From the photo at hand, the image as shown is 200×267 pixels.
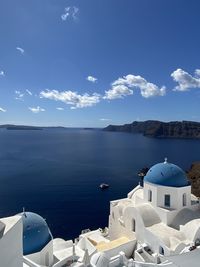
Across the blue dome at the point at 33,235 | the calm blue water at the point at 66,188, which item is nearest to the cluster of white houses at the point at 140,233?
the blue dome at the point at 33,235

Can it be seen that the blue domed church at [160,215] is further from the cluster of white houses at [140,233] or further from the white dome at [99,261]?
the white dome at [99,261]

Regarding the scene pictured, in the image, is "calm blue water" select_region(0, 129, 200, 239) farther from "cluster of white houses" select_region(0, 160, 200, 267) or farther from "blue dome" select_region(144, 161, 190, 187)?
"blue dome" select_region(144, 161, 190, 187)

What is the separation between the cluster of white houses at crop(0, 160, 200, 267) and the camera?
1953cm

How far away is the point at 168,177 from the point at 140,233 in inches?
216

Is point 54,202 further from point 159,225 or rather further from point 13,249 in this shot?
point 13,249

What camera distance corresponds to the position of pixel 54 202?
52.3 metres

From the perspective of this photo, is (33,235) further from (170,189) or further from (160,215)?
(170,189)

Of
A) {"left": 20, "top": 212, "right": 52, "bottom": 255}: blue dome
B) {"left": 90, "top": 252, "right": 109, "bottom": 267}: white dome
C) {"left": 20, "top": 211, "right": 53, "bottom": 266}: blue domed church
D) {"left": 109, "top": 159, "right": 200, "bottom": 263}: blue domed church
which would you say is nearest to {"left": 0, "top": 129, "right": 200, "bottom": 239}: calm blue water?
{"left": 109, "top": 159, "right": 200, "bottom": 263}: blue domed church

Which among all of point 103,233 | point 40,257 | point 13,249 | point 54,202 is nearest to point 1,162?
point 54,202

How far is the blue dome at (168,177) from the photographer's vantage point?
24781 millimetres

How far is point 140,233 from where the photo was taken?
2325 cm

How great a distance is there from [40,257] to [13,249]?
812 cm

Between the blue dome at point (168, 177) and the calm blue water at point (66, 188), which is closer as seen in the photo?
the blue dome at point (168, 177)

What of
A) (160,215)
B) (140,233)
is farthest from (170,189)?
(140,233)
